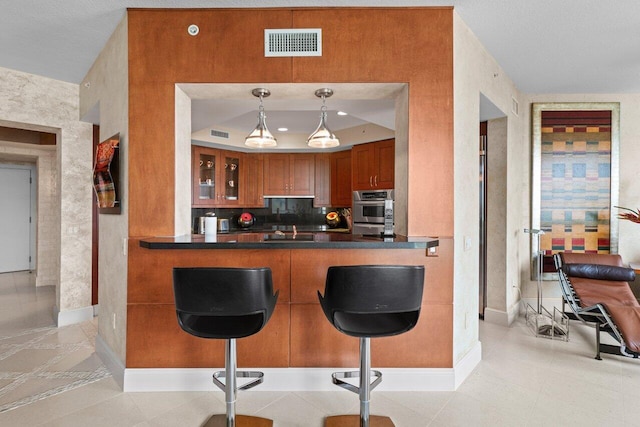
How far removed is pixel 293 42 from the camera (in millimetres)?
2463

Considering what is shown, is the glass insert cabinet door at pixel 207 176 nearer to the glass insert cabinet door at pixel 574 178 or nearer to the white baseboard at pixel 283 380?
the white baseboard at pixel 283 380

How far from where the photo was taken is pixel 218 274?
1680 millimetres

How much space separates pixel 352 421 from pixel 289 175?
456 centimetres

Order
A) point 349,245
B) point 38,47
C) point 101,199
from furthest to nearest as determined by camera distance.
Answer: point 38,47, point 101,199, point 349,245

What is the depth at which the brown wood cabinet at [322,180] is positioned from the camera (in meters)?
6.03

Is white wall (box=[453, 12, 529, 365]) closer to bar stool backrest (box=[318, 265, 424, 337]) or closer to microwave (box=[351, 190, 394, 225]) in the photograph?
bar stool backrest (box=[318, 265, 424, 337])

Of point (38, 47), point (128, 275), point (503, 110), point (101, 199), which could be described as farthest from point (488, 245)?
point (38, 47)

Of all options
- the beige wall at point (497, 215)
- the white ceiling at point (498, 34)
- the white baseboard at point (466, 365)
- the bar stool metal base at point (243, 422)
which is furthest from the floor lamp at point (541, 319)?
the bar stool metal base at point (243, 422)

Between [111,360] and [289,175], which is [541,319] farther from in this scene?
[111,360]

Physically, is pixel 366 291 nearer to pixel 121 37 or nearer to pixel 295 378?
pixel 295 378

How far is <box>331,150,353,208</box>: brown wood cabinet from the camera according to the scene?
18.9 feet

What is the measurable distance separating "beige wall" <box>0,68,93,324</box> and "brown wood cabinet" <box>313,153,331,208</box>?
338 cm

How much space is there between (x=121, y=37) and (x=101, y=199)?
4.15ft

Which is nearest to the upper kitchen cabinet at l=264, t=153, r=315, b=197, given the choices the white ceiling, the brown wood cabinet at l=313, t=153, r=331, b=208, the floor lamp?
the brown wood cabinet at l=313, t=153, r=331, b=208
